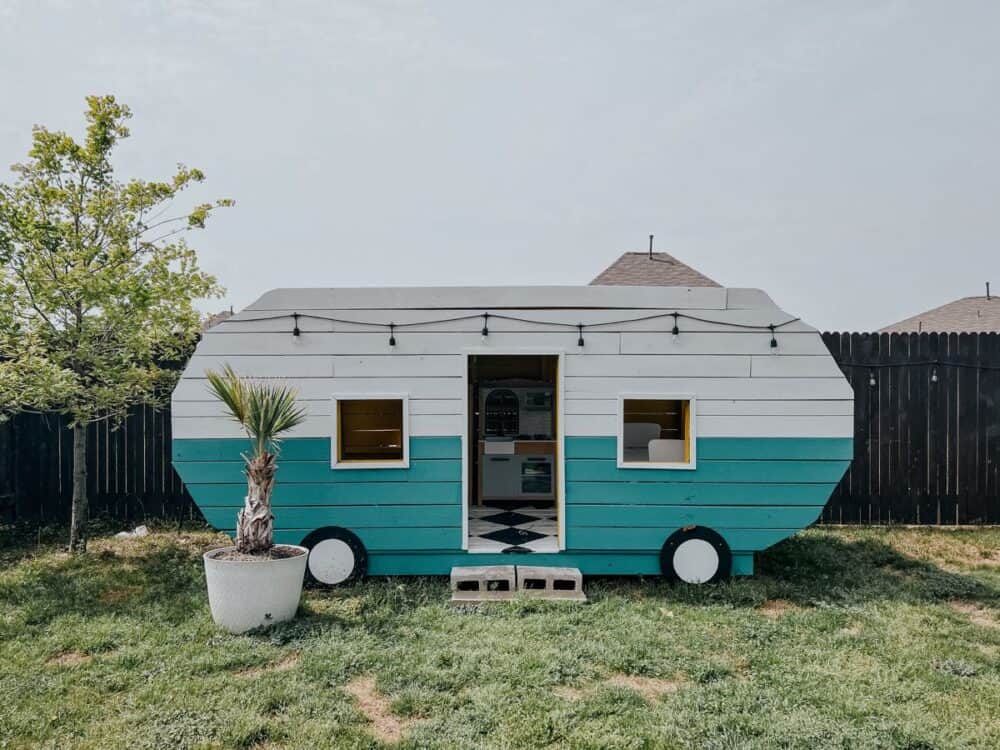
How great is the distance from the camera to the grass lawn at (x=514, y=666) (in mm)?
2689

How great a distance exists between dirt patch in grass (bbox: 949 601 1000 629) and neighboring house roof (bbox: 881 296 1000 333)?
1064 cm

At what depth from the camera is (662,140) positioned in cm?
697

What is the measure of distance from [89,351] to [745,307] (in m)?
5.46

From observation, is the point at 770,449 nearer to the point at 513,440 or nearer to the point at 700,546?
the point at 700,546

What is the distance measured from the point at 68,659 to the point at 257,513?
1206mm

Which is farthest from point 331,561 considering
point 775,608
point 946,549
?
point 946,549

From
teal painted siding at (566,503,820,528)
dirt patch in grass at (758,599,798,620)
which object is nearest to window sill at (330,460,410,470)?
teal painted siding at (566,503,820,528)

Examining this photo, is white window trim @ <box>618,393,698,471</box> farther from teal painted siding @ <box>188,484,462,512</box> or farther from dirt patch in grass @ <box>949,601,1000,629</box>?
dirt patch in grass @ <box>949,601,1000,629</box>

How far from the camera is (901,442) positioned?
715cm

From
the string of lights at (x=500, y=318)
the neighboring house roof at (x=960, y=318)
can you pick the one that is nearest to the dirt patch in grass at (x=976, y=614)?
the string of lights at (x=500, y=318)

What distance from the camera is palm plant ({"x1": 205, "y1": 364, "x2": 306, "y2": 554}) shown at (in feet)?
13.7

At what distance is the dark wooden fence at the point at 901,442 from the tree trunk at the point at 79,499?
1092 mm

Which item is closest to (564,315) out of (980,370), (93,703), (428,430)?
(428,430)

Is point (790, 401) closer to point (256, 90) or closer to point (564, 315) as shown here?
point (564, 315)
